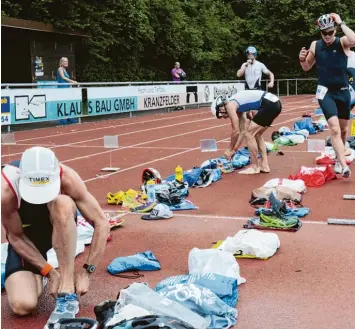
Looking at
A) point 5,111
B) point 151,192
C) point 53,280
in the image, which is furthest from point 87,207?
point 5,111

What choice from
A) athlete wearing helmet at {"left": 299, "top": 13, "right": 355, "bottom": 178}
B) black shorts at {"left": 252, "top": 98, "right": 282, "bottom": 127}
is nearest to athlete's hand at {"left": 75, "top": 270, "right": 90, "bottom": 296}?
athlete wearing helmet at {"left": 299, "top": 13, "right": 355, "bottom": 178}

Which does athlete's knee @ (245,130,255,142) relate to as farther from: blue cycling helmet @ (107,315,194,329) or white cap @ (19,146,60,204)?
blue cycling helmet @ (107,315,194,329)

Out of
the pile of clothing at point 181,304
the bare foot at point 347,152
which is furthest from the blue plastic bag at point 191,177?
the pile of clothing at point 181,304

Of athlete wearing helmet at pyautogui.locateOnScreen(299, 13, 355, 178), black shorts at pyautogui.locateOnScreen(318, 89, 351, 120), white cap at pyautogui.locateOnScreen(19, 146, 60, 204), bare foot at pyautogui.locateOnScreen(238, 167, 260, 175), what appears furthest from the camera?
bare foot at pyautogui.locateOnScreen(238, 167, 260, 175)

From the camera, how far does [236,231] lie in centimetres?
654

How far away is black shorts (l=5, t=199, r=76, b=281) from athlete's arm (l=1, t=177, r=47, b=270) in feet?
0.32

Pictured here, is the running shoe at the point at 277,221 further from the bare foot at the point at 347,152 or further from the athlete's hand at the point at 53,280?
the bare foot at the point at 347,152

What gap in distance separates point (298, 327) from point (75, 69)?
24644mm

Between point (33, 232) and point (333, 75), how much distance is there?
19.0ft

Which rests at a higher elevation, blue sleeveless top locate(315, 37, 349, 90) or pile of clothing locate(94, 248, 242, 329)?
blue sleeveless top locate(315, 37, 349, 90)

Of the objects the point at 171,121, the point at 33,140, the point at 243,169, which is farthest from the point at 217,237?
the point at 171,121

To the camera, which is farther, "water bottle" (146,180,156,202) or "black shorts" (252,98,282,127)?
"black shorts" (252,98,282,127)

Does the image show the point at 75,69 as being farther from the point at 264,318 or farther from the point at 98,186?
the point at 264,318

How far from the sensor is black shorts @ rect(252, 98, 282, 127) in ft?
30.9
